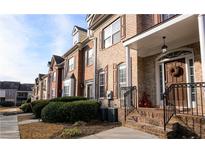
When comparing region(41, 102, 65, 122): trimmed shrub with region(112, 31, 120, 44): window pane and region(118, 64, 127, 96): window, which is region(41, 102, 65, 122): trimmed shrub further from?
region(112, 31, 120, 44): window pane

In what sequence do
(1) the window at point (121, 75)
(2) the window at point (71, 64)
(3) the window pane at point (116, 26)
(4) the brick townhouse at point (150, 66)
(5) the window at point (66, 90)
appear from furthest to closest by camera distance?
(2) the window at point (71, 64)
(5) the window at point (66, 90)
(3) the window pane at point (116, 26)
(1) the window at point (121, 75)
(4) the brick townhouse at point (150, 66)

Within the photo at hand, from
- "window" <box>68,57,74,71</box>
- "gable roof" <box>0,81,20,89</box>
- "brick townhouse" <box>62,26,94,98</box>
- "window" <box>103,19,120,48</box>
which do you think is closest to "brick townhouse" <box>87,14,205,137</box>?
"window" <box>103,19,120,48</box>

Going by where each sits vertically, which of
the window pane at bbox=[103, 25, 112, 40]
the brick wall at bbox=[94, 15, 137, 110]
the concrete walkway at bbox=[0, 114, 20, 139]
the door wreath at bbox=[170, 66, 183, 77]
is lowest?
the concrete walkway at bbox=[0, 114, 20, 139]

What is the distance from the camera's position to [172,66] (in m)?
9.52

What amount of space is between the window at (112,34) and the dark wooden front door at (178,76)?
417cm

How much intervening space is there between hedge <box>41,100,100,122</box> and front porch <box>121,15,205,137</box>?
8.34 ft

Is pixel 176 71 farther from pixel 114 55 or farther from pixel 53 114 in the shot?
pixel 53 114

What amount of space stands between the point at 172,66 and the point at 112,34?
5.08 metres

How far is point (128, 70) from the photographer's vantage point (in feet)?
32.8

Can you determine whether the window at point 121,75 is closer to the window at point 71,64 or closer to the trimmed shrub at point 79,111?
the trimmed shrub at point 79,111

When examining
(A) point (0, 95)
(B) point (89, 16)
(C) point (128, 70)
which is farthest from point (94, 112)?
(A) point (0, 95)

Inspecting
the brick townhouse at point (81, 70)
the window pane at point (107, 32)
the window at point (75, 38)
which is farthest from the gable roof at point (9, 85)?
the window pane at point (107, 32)

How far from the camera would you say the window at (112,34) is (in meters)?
12.6

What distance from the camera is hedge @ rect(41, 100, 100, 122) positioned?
10.5m
